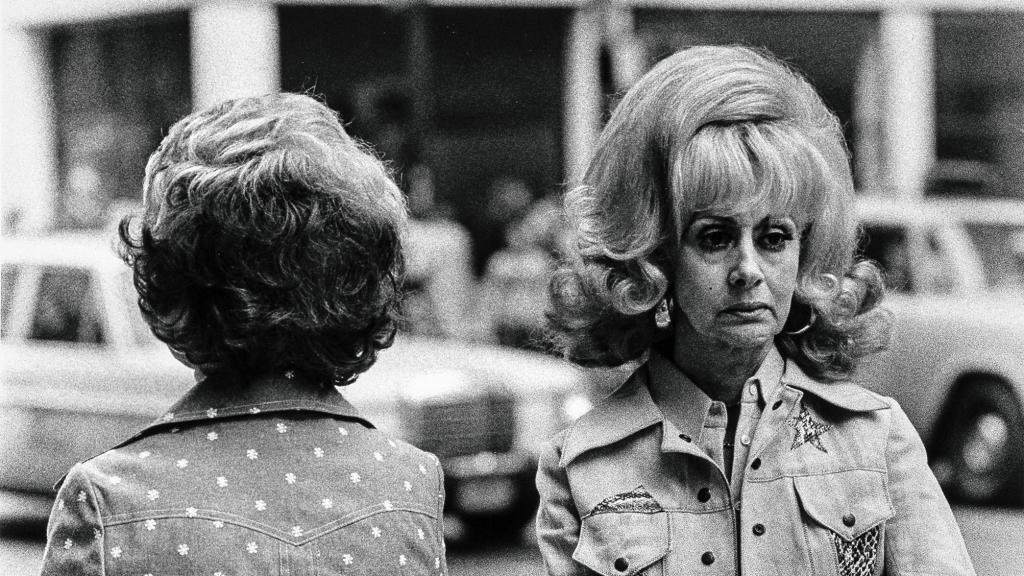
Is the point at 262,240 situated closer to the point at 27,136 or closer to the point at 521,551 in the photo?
the point at 521,551

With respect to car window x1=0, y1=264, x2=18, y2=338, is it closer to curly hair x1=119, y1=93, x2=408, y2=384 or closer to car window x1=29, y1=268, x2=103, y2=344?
car window x1=29, y1=268, x2=103, y2=344

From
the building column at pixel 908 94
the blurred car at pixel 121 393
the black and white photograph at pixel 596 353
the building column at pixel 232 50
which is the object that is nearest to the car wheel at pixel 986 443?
the blurred car at pixel 121 393

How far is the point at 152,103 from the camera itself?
1388 centimetres

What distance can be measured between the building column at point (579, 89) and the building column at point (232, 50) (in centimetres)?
380

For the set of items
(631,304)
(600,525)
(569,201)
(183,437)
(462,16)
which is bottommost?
(600,525)

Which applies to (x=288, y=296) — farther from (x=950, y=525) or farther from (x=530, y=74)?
(x=530, y=74)

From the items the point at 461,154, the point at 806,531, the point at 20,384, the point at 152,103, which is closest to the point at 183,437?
the point at 806,531

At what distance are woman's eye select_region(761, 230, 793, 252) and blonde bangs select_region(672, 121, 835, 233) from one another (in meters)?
0.03

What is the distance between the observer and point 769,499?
89.7 inches

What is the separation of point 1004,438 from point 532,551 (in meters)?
2.52

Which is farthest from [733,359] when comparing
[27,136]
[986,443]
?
[27,136]

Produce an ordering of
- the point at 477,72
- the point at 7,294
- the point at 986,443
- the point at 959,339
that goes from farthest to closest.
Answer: the point at 477,72, the point at 959,339, the point at 986,443, the point at 7,294

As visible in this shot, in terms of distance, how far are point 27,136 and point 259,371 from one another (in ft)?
28.6

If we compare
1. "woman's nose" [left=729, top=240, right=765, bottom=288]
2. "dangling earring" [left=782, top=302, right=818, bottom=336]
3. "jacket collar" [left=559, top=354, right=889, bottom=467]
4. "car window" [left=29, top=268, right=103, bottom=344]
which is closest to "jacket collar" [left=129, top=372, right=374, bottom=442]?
"jacket collar" [left=559, top=354, right=889, bottom=467]
